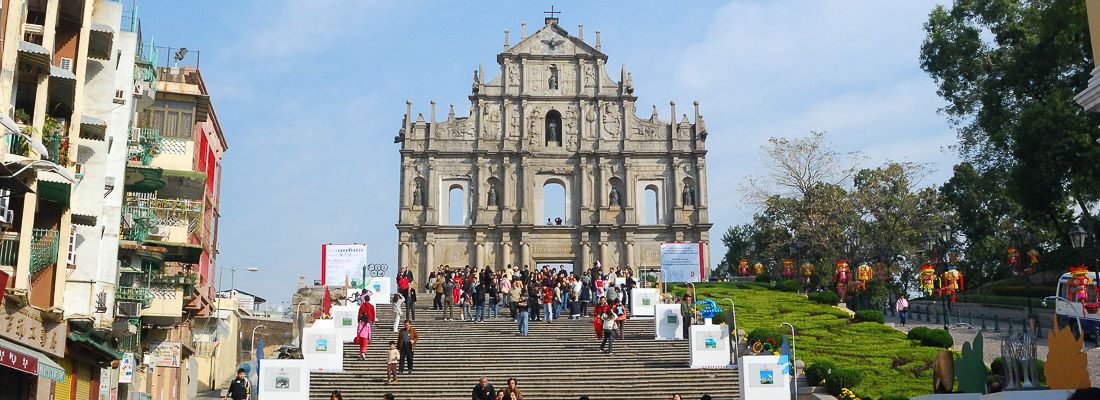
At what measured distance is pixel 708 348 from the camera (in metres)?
24.8

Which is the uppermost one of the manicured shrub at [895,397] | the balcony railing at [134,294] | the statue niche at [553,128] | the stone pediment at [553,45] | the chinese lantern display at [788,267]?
the stone pediment at [553,45]

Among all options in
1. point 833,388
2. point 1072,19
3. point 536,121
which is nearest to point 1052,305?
point 1072,19

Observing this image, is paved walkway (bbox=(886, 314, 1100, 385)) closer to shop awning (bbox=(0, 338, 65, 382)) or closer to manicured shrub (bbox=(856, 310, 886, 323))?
manicured shrub (bbox=(856, 310, 886, 323))

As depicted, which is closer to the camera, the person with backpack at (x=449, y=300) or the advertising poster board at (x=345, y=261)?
the person with backpack at (x=449, y=300)

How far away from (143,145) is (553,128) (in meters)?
30.4

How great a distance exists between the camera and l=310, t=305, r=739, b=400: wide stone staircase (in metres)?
22.8

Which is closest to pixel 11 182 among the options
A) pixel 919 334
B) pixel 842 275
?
pixel 919 334

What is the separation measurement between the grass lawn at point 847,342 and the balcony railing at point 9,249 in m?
15.8

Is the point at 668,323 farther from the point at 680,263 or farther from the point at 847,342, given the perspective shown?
the point at 680,263

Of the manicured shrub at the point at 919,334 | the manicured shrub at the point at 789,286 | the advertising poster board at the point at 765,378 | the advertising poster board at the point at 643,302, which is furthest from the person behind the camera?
the manicured shrub at the point at 789,286

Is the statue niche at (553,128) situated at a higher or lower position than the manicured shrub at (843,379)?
higher

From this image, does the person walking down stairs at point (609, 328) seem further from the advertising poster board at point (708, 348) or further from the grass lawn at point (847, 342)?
the grass lawn at point (847, 342)

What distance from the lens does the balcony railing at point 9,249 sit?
1914 centimetres

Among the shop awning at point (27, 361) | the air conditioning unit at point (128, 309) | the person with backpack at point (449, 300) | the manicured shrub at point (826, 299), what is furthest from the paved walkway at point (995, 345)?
the air conditioning unit at point (128, 309)
